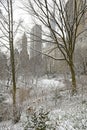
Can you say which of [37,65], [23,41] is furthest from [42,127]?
[37,65]

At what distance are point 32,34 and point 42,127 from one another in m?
7.50

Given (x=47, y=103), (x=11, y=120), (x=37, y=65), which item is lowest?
(x=11, y=120)

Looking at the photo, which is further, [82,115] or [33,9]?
[33,9]

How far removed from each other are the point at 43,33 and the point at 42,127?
25.0 ft

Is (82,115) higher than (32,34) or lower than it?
lower

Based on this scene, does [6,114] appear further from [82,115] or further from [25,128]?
[82,115]

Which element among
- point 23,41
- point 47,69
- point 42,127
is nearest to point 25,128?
point 42,127

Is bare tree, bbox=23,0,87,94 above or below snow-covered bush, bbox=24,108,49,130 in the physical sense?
above

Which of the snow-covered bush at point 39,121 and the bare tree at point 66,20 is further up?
the bare tree at point 66,20

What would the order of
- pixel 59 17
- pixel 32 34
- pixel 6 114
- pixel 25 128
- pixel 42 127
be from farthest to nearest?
pixel 32 34 < pixel 59 17 < pixel 6 114 < pixel 25 128 < pixel 42 127

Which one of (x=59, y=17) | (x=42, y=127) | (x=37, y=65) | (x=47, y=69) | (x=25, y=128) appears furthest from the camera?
(x=47, y=69)

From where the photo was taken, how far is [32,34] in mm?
13227

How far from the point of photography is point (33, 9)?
12.6m

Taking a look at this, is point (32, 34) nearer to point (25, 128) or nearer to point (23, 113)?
point (23, 113)
